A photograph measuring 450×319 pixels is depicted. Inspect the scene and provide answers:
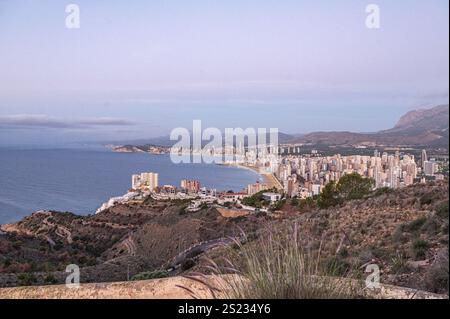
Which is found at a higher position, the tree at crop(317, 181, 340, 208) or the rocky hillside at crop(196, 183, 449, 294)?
the rocky hillside at crop(196, 183, 449, 294)

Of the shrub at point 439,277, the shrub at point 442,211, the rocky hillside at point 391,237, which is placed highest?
the shrub at point 439,277

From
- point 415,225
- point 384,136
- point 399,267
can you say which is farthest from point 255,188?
point 399,267

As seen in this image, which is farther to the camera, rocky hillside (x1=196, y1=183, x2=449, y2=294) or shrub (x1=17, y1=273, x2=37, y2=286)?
shrub (x1=17, y1=273, x2=37, y2=286)

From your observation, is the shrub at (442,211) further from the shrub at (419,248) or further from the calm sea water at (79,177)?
the calm sea water at (79,177)

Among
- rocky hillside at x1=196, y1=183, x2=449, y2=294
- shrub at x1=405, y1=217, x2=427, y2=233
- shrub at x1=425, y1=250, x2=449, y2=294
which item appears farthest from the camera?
shrub at x1=405, y1=217, x2=427, y2=233

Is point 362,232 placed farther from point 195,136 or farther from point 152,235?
point 152,235

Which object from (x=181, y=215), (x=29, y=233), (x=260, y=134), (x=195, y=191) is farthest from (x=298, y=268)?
(x=195, y=191)

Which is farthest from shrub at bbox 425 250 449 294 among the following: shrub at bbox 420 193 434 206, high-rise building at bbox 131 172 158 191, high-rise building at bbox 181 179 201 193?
high-rise building at bbox 131 172 158 191

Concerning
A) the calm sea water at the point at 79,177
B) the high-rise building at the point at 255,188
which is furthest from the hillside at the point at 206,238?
the high-rise building at the point at 255,188

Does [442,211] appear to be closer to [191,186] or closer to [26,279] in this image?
[26,279]

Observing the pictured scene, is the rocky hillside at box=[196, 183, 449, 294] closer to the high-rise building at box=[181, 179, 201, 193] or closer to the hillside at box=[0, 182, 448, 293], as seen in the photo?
the hillside at box=[0, 182, 448, 293]
